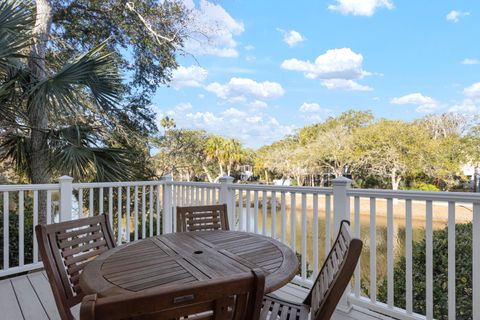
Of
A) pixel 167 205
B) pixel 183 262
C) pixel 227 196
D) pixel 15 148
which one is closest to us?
pixel 183 262

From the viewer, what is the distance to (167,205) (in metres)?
4.57

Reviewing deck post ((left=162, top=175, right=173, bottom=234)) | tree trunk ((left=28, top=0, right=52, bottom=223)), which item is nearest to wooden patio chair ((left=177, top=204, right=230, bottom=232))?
deck post ((left=162, top=175, right=173, bottom=234))

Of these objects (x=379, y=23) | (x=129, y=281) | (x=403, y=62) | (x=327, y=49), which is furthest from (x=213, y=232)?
(x=403, y=62)

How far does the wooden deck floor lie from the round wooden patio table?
4.06 feet


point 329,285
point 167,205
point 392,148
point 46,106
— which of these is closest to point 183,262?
point 329,285

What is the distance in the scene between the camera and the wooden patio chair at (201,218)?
99.4 inches

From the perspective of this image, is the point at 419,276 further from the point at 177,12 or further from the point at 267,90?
the point at 267,90

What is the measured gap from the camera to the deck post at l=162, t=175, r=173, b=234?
14.9ft

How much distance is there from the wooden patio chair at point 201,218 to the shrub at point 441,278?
181 centimetres

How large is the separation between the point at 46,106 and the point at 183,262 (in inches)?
129

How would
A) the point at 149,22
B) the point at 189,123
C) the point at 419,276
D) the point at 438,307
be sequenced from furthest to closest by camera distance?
the point at 189,123 → the point at 149,22 → the point at 419,276 → the point at 438,307

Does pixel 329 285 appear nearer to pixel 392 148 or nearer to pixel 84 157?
pixel 84 157

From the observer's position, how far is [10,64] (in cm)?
370

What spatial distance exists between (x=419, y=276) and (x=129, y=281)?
2.73 m
